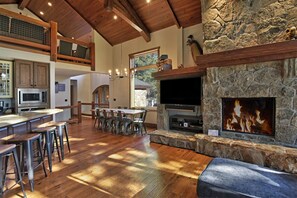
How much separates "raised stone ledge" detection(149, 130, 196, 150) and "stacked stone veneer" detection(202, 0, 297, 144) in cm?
53

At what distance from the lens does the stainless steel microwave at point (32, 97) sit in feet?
17.0

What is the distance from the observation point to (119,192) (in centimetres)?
232

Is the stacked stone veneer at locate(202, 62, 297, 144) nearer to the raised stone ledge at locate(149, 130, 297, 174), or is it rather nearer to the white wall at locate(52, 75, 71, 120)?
the raised stone ledge at locate(149, 130, 297, 174)

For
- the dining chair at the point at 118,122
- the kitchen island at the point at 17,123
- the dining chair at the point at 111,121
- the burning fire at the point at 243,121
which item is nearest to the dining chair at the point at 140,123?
the dining chair at the point at 118,122

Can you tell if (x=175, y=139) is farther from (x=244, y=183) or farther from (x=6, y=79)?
(x=6, y=79)

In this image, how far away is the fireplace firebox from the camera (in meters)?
3.45

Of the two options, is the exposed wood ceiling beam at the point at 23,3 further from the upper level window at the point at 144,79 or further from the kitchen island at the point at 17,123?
the kitchen island at the point at 17,123

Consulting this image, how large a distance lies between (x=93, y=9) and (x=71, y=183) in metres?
6.82

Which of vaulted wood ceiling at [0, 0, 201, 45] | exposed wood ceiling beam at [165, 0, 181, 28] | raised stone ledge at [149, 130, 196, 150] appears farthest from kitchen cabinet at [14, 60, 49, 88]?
exposed wood ceiling beam at [165, 0, 181, 28]

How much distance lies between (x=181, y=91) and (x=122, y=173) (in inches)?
112

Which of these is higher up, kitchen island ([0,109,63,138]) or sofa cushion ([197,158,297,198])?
kitchen island ([0,109,63,138])

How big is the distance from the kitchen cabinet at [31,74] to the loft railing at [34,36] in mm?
466

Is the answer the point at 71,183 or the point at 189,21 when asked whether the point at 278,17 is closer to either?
the point at 189,21

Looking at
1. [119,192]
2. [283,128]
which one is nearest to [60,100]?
[119,192]
